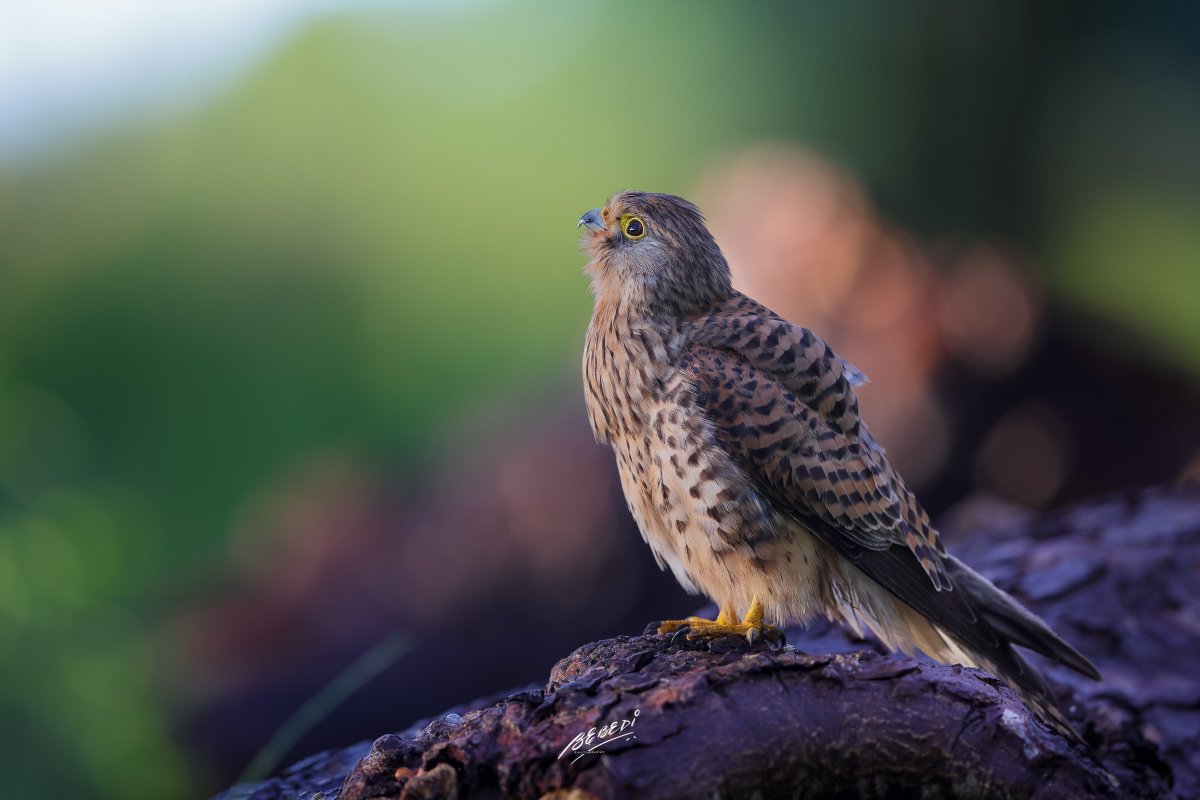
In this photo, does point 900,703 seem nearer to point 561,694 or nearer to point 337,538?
point 561,694

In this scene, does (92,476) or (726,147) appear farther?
(726,147)

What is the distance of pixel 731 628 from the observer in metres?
2.28

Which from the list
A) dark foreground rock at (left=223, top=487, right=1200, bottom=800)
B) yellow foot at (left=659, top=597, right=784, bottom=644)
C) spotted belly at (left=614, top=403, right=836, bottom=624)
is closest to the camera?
dark foreground rock at (left=223, top=487, right=1200, bottom=800)

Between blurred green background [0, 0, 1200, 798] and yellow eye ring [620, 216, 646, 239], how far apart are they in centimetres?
215

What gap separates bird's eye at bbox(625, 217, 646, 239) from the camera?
277cm

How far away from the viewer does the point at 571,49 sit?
192 inches

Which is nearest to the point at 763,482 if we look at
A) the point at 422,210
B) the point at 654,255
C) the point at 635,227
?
the point at 654,255

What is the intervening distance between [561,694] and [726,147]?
402 centimetres

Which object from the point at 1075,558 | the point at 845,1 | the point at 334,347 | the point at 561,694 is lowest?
the point at 1075,558

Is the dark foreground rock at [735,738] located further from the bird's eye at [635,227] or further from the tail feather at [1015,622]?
the bird's eye at [635,227]

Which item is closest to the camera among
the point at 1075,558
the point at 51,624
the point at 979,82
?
the point at 1075,558

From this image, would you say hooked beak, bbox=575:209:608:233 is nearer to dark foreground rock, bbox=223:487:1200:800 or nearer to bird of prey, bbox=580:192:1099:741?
bird of prey, bbox=580:192:1099:741

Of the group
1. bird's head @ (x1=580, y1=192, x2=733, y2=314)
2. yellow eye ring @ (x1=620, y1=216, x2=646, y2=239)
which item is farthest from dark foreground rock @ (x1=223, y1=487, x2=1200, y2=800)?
yellow eye ring @ (x1=620, y1=216, x2=646, y2=239)

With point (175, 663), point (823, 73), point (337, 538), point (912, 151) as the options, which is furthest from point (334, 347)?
point (912, 151)
